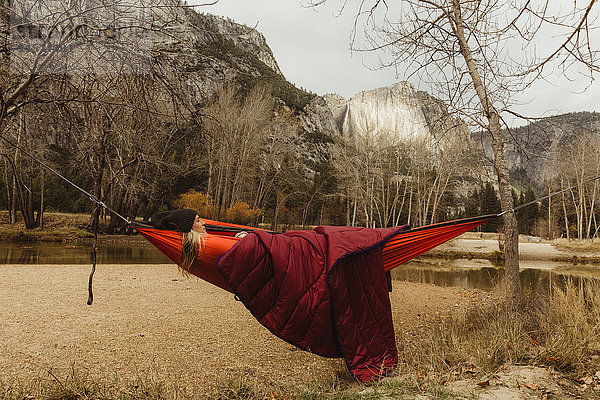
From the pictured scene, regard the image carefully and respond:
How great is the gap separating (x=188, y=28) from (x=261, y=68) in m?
43.1

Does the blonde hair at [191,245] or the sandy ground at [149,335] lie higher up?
the blonde hair at [191,245]

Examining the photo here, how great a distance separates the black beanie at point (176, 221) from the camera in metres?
2.47

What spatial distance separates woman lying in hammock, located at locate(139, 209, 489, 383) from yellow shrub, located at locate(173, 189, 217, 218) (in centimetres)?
1765

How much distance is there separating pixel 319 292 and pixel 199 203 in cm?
1930

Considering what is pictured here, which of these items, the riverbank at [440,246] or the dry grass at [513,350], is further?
the riverbank at [440,246]

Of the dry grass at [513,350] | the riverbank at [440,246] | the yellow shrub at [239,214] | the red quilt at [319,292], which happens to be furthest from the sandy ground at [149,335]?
the yellow shrub at [239,214]

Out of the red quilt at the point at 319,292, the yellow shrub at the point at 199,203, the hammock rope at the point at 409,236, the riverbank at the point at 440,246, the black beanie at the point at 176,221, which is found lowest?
the riverbank at the point at 440,246

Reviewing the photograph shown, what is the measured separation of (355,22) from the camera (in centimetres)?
361

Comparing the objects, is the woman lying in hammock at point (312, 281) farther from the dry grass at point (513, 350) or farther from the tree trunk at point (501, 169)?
the tree trunk at point (501, 169)

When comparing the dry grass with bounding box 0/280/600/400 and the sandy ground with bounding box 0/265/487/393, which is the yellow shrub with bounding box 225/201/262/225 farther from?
the dry grass with bounding box 0/280/600/400

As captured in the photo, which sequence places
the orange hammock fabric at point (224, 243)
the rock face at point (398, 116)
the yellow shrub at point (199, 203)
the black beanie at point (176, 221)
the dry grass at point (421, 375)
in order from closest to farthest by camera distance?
the dry grass at point (421, 375)
the orange hammock fabric at point (224, 243)
the black beanie at point (176, 221)
the rock face at point (398, 116)
the yellow shrub at point (199, 203)

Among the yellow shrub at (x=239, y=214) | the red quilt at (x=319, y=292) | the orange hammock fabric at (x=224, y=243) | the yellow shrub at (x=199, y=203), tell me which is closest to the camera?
the red quilt at (x=319, y=292)

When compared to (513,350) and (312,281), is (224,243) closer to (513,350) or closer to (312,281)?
(312,281)

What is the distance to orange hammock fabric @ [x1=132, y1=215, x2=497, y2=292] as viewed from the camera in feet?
7.74
